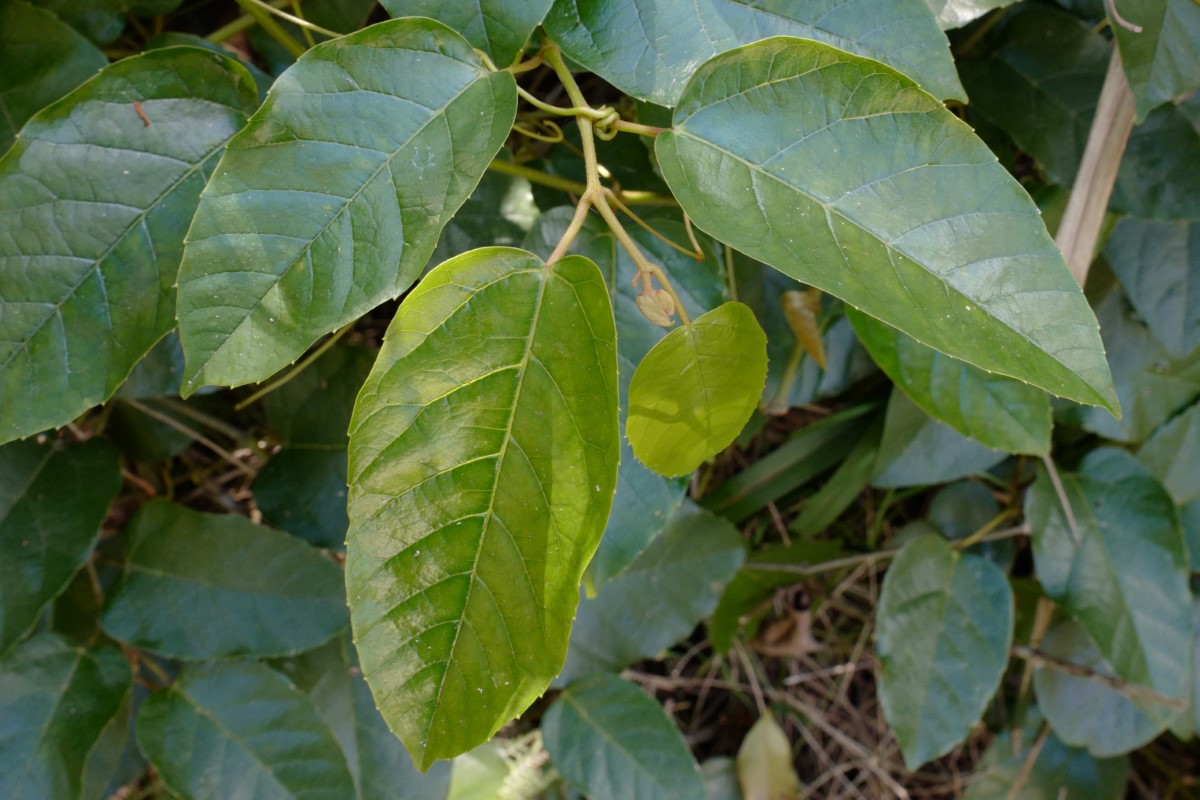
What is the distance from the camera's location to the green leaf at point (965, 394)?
816 millimetres

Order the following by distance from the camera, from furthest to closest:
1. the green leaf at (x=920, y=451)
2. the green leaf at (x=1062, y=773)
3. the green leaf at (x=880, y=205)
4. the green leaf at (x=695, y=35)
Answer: the green leaf at (x=1062, y=773) → the green leaf at (x=920, y=451) → the green leaf at (x=695, y=35) → the green leaf at (x=880, y=205)

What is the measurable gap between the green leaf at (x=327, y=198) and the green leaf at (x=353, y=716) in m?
0.58

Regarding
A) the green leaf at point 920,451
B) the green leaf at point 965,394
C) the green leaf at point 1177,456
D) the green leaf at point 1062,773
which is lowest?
the green leaf at point 1062,773

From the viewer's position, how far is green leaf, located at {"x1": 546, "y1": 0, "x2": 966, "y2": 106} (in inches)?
22.4

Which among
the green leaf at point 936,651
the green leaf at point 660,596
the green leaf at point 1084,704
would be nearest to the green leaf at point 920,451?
the green leaf at point 936,651

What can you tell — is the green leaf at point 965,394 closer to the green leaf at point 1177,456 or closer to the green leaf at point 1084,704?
the green leaf at point 1177,456

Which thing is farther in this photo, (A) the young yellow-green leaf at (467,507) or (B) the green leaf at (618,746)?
(B) the green leaf at (618,746)

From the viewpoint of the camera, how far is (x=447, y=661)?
1.54ft

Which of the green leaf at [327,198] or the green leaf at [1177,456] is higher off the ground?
the green leaf at [327,198]

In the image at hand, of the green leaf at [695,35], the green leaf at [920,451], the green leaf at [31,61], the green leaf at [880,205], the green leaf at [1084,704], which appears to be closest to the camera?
the green leaf at [880,205]

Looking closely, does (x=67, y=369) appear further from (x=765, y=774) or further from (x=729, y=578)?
(x=765, y=774)

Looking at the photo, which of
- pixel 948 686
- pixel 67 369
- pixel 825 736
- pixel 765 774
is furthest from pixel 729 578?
pixel 67 369

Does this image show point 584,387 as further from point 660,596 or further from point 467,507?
point 660,596

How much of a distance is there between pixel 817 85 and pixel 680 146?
0.09m
